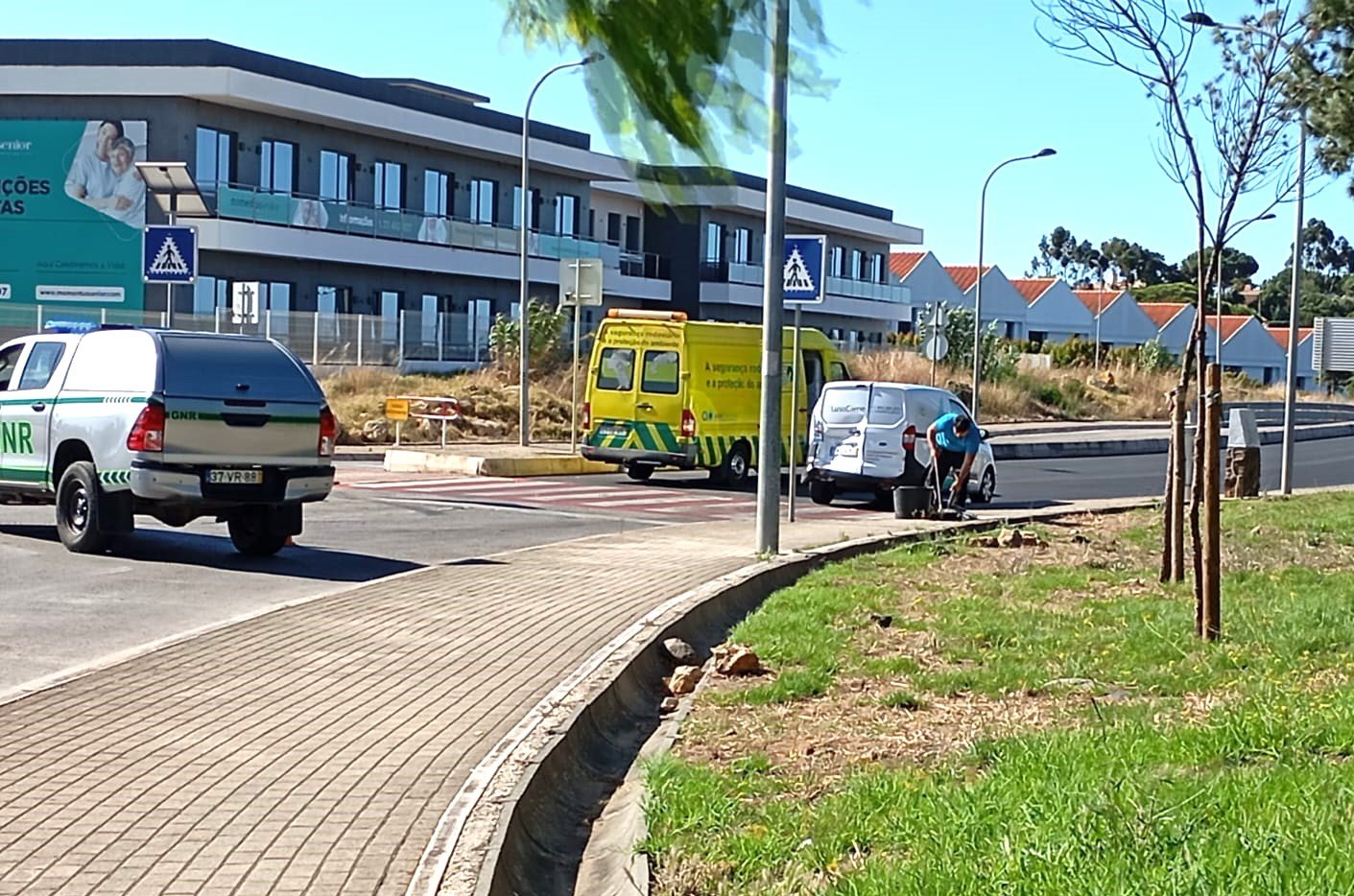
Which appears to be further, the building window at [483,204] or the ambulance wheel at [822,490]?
the building window at [483,204]

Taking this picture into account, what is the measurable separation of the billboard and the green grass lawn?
31893mm

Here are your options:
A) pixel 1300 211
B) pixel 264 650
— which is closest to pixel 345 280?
pixel 1300 211

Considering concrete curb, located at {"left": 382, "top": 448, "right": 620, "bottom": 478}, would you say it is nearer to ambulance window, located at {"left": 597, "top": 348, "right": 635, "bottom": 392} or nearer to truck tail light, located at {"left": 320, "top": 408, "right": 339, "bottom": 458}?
ambulance window, located at {"left": 597, "top": 348, "right": 635, "bottom": 392}

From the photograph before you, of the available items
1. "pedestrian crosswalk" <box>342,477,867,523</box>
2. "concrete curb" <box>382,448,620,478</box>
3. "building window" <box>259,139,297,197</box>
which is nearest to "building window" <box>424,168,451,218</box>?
"building window" <box>259,139,297,197</box>

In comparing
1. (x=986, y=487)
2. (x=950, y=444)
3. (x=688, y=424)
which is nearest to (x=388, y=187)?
(x=688, y=424)

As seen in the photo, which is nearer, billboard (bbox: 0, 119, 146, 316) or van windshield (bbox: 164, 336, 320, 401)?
van windshield (bbox: 164, 336, 320, 401)

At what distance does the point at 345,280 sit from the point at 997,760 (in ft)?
126

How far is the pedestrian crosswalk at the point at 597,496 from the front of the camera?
2212 cm

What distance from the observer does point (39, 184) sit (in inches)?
1625

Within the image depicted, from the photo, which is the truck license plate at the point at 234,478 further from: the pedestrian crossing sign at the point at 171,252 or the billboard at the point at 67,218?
the billboard at the point at 67,218

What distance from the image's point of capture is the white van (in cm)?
2386

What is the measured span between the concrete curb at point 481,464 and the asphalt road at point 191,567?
564cm

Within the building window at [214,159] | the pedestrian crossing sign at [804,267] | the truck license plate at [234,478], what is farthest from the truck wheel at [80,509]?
the building window at [214,159]

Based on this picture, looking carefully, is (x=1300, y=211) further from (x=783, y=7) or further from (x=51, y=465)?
(x=783, y=7)
